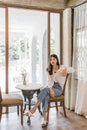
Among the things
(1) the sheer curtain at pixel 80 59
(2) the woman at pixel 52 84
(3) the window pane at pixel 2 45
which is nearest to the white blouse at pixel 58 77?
(2) the woman at pixel 52 84

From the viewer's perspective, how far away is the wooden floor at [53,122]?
11.3ft

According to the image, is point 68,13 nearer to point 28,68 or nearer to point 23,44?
point 23,44

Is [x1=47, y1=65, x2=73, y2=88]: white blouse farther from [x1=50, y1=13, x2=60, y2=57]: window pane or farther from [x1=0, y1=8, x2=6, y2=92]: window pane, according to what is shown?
[x1=0, y1=8, x2=6, y2=92]: window pane

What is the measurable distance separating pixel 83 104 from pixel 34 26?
2069 millimetres

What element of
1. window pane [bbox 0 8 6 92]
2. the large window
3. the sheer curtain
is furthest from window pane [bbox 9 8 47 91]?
the sheer curtain

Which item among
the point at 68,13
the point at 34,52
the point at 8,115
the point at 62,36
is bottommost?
the point at 8,115

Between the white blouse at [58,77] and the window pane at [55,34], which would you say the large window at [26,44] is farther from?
the white blouse at [58,77]

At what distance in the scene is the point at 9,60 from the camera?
4.41m

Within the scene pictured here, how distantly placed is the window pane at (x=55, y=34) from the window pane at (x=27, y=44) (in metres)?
0.18

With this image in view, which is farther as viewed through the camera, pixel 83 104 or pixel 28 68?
pixel 28 68

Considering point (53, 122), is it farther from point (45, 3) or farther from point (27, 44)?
point (45, 3)

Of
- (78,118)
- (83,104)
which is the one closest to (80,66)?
(83,104)

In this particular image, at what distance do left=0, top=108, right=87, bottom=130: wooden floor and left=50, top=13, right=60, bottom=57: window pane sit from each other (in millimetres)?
1533

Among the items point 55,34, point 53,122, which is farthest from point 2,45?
point 53,122
